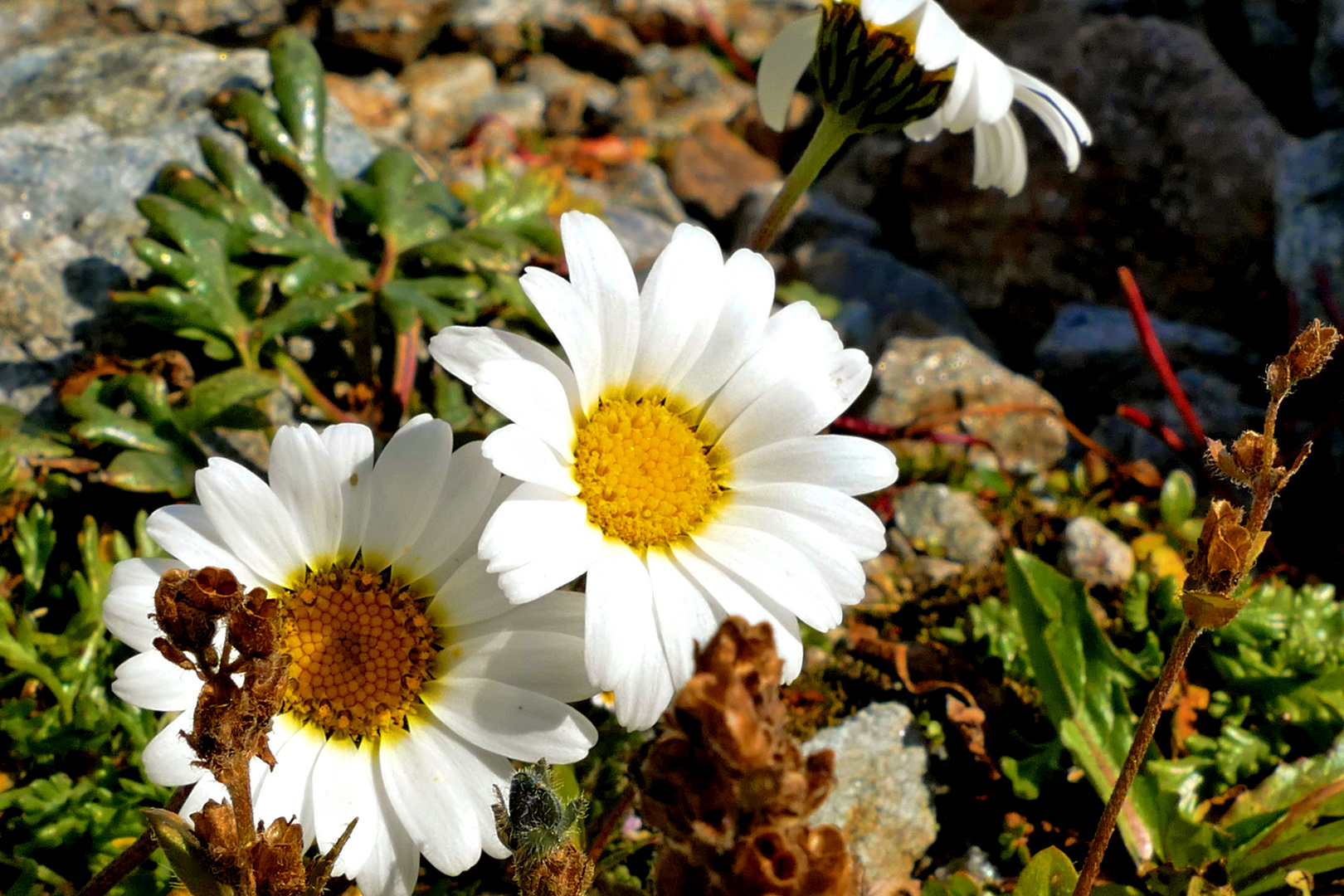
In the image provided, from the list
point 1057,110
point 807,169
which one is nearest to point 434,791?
point 807,169

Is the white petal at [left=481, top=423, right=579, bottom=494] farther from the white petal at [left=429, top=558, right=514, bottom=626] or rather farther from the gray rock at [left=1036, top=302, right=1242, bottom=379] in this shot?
the gray rock at [left=1036, top=302, right=1242, bottom=379]

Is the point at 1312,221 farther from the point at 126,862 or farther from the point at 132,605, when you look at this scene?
the point at 126,862

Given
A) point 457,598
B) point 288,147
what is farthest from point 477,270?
point 457,598

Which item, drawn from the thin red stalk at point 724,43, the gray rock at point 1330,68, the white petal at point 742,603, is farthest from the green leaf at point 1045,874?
the thin red stalk at point 724,43

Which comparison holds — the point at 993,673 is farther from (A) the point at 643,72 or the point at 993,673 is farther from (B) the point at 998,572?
(A) the point at 643,72

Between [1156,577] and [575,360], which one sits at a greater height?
[575,360]

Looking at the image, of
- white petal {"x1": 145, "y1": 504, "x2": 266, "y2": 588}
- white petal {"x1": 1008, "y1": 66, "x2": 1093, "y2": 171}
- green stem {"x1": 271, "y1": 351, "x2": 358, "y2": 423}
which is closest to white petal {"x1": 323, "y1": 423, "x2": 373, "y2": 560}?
white petal {"x1": 145, "y1": 504, "x2": 266, "y2": 588}
